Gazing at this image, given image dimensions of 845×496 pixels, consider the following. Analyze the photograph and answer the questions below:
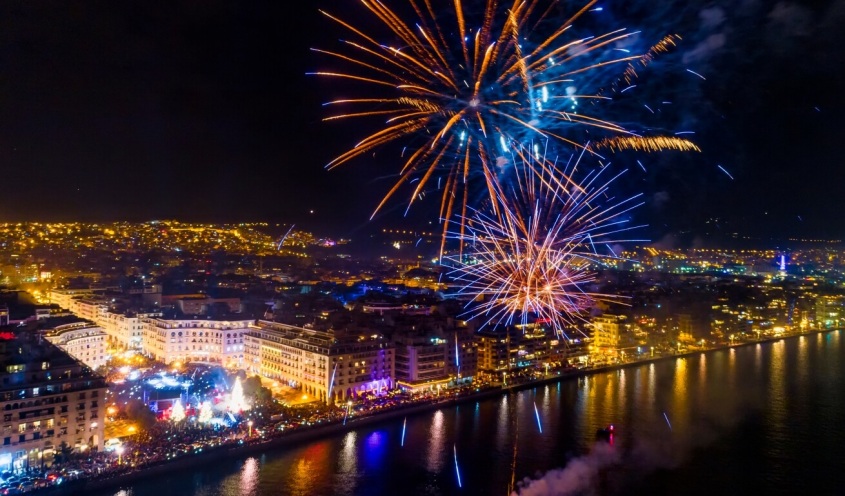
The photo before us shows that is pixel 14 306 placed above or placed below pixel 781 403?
above

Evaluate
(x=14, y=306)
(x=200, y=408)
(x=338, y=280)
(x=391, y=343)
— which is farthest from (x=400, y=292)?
(x=200, y=408)

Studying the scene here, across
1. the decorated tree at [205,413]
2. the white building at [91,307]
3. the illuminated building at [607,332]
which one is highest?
the white building at [91,307]

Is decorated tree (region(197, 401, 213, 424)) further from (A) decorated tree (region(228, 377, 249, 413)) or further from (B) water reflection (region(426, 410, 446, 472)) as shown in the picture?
(B) water reflection (region(426, 410, 446, 472))

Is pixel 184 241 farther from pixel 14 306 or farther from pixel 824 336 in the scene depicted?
pixel 824 336

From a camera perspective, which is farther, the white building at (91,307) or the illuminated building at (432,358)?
the white building at (91,307)

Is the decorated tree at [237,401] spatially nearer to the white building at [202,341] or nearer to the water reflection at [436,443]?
the water reflection at [436,443]

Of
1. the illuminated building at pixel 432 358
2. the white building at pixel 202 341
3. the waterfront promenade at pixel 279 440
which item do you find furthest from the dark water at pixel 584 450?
the white building at pixel 202 341

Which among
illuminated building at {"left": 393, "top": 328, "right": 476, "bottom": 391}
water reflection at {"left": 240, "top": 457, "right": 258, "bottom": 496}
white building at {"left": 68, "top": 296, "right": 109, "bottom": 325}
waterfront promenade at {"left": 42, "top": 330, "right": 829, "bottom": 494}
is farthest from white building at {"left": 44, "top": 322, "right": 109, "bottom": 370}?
illuminated building at {"left": 393, "top": 328, "right": 476, "bottom": 391}

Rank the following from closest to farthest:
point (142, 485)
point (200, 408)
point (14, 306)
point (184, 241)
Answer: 1. point (142, 485)
2. point (200, 408)
3. point (14, 306)
4. point (184, 241)
